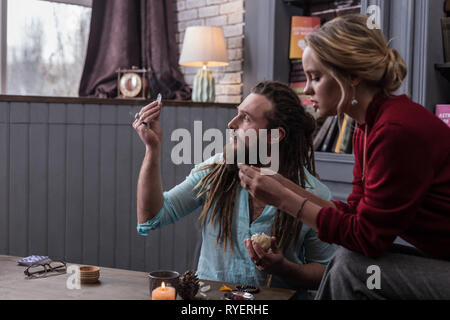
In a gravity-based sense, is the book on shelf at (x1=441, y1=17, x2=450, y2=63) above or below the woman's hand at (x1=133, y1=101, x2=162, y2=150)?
above

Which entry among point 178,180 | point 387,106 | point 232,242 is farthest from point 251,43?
point 387,106

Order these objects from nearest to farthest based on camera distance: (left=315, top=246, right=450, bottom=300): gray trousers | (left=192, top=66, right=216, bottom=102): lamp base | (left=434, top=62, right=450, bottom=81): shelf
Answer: (left=315, top=246, right=450, bottom=300): gray trousers < (left=434, top=62, right=450, bottom=81): shelf < (left=192, top=66, right=216, bottom=102): lamp base

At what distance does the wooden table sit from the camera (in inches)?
52.1

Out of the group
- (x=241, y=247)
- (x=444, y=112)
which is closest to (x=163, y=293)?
(x=241, y=247)

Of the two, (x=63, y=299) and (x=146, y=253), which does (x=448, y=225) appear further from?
(x=146, y=253)

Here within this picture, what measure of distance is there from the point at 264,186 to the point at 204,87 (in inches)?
89.1

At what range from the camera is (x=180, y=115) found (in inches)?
131

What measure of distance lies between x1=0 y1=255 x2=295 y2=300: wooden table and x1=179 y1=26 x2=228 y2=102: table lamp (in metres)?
2.10

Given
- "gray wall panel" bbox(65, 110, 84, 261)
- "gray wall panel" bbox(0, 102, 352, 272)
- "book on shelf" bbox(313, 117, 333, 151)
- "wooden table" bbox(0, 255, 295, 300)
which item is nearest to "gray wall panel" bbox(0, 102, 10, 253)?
"gray wall panel" bbox(0, 102, 352, 272)

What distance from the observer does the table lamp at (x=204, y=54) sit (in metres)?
3.40

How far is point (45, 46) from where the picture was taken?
144 inches

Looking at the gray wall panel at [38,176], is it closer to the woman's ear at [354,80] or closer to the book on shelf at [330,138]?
the book on shelf at [330,138]

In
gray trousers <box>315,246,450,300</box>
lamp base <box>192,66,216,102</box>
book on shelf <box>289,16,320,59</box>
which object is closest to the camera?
gray trousers <box>315,246,450,300</box>

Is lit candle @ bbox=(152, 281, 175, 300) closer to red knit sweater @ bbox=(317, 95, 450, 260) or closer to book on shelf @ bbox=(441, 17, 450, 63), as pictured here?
red knit sweater @ bbox=(317, 95, 450, 260)
